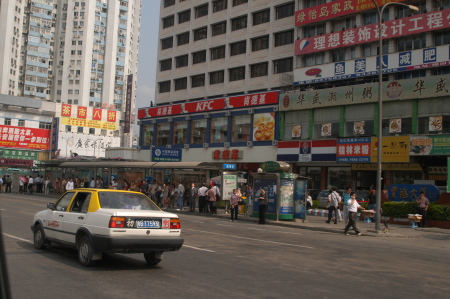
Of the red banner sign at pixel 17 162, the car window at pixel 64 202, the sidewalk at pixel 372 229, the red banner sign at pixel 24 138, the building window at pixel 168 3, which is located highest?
the building window at pixel 168 3

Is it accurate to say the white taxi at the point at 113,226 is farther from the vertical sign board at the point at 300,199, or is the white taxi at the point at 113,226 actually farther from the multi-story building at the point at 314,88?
the multi-story building at the point at 314,88

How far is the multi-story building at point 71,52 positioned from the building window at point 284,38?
6085cm

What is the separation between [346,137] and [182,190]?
43.9 ft

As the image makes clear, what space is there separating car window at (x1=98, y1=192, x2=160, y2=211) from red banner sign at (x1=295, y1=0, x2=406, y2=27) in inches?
1275

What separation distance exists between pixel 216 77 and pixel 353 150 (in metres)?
21.3

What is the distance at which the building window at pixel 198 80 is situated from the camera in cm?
5368

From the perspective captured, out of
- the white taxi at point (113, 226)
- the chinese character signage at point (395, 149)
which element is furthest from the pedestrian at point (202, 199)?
the white taxi at point (113, 226)

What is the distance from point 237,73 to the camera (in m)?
49.7

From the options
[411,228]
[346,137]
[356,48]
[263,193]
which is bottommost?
[411,228]

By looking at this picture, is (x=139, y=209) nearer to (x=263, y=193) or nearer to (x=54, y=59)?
(x=263, y=193)

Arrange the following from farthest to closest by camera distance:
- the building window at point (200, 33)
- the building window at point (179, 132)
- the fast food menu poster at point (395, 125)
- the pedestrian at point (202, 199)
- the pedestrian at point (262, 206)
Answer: the building window at point (200, 33) < the building window at point (179, 132) < the fast food menu poster at point (395, 125) < the pedestrian at point (202, 199) < the pedestrian at point (262, 206)

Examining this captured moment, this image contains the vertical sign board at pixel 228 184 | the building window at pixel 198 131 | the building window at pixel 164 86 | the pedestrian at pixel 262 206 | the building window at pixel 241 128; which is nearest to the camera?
the pedestrian at pixel 262 206

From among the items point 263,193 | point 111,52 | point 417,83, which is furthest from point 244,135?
point 111,52

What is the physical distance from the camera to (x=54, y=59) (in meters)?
117
